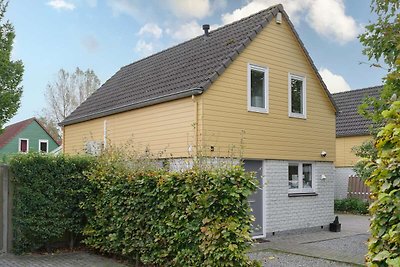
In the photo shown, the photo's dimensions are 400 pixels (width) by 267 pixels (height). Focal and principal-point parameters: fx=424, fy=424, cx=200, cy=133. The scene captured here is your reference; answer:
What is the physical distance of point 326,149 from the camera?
14641 millimetres

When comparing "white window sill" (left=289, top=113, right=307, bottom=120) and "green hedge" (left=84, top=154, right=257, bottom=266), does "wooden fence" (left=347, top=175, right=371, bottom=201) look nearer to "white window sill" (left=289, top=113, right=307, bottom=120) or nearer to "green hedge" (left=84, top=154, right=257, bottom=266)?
"white window sill" (left=289, top=113, right=307, bottom=120)

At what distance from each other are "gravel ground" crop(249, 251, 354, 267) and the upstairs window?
16.9 ft

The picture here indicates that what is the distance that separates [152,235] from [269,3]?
950 cm

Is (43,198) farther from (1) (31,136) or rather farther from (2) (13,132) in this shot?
(2) (13,132)

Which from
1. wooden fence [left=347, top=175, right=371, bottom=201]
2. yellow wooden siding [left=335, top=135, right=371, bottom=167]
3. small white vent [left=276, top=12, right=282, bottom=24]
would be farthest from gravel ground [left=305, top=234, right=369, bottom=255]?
yellow wooden siding [left=335, top=135, right=371, bottom=167]

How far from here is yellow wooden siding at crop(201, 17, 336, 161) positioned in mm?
11430

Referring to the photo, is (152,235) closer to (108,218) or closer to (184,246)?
(184,246)

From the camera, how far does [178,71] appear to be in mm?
13578

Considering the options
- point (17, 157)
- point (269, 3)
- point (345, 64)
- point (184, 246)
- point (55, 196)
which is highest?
point (269, 3)

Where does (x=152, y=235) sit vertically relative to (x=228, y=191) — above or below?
below

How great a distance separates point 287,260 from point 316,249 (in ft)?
5.52

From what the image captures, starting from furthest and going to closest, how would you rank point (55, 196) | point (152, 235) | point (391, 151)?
point (55, 196)
point (152, 235)
point (391, 151)

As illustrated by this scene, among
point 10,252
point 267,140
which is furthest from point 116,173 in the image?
point 267,140

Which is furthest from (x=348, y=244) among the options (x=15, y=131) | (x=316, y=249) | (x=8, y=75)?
(x=15, y=131)
